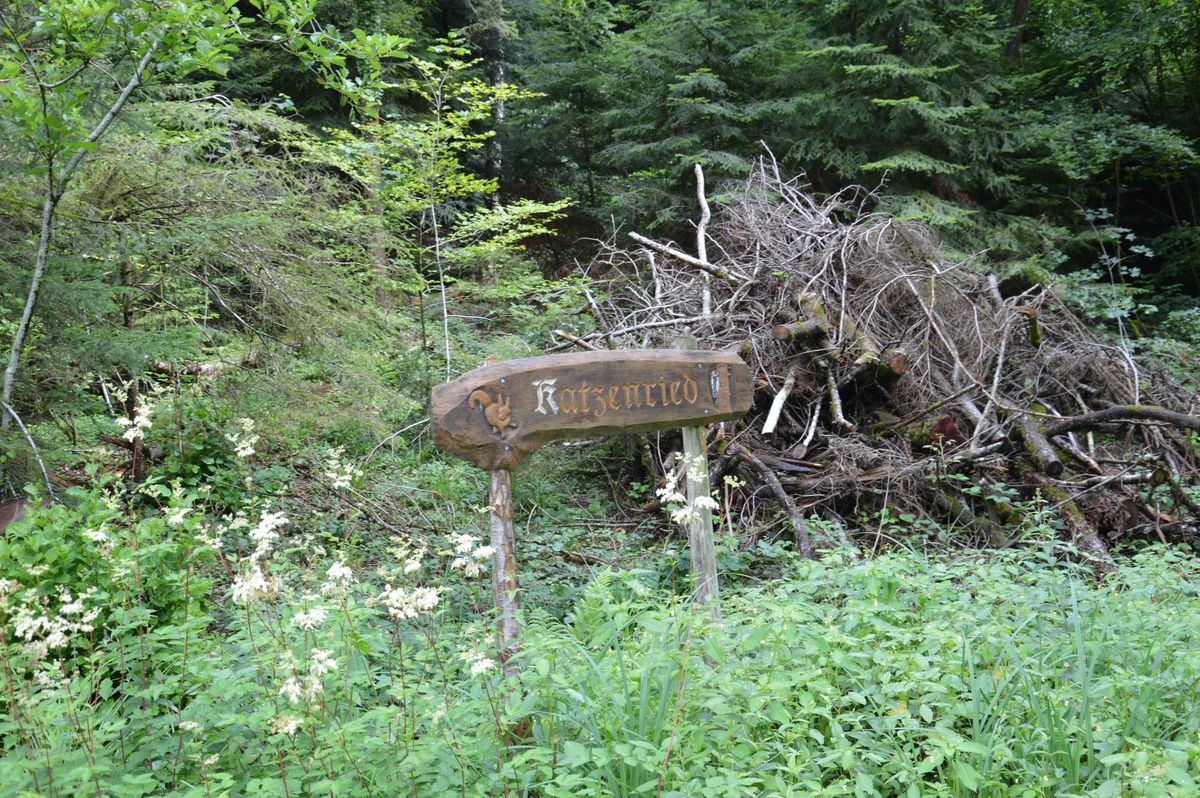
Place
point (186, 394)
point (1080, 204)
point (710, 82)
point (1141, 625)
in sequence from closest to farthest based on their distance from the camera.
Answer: point (1141, 625) → point (186, 394) → point (710, 82) → point (1080, 204)

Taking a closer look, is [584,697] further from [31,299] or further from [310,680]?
[31,299]

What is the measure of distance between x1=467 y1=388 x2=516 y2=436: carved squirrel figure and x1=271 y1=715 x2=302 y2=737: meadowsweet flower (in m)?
1.21

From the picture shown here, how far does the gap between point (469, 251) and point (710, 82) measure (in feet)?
15.5

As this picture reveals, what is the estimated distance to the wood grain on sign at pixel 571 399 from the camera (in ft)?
9.36

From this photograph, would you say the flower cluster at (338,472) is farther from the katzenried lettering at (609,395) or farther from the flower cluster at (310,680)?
the flower cluster at (310,680)

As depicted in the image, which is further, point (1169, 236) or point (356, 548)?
point (1169, 236)

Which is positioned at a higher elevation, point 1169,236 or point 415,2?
point 415,2

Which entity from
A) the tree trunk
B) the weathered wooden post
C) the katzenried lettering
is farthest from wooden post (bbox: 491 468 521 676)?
the tree trunk

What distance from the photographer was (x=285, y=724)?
1.85m

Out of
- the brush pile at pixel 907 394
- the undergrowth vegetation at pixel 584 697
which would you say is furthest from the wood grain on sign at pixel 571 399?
the brush pile at pixel 907 394

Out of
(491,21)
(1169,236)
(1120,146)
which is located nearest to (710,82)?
(491,21)

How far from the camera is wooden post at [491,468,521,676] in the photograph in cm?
269

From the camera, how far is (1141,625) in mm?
3039

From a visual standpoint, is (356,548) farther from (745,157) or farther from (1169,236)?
(1169,236)
